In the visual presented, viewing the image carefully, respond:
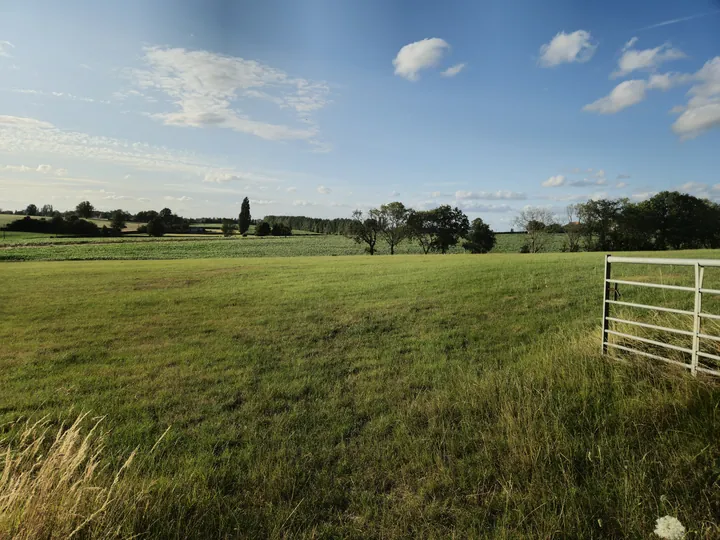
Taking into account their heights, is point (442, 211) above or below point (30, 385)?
above

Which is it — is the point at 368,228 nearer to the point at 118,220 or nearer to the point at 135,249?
the point at 135,249

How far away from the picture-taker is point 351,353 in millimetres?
9508

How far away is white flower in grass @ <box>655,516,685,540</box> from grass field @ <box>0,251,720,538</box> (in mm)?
107

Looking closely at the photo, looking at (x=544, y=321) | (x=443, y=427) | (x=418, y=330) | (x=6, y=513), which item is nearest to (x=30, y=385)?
(x=6, y=513)

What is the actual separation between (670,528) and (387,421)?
3395 mm

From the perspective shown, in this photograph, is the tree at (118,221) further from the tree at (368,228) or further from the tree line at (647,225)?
the tree line at (647,225)

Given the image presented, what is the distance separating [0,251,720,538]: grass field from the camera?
147 inches

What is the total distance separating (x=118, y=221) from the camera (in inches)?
3782

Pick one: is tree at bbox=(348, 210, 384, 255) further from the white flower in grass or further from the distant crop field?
the white flower in grass

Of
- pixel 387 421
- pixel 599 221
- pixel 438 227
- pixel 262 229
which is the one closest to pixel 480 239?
pixel 438 227

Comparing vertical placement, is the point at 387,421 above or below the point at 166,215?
below

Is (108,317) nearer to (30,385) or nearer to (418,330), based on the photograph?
(30,385)

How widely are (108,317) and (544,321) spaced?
1473 cm

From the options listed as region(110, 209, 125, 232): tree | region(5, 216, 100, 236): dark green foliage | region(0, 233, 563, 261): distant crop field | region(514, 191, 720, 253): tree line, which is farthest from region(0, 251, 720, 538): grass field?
region(110, 209, 125, 232): tree
